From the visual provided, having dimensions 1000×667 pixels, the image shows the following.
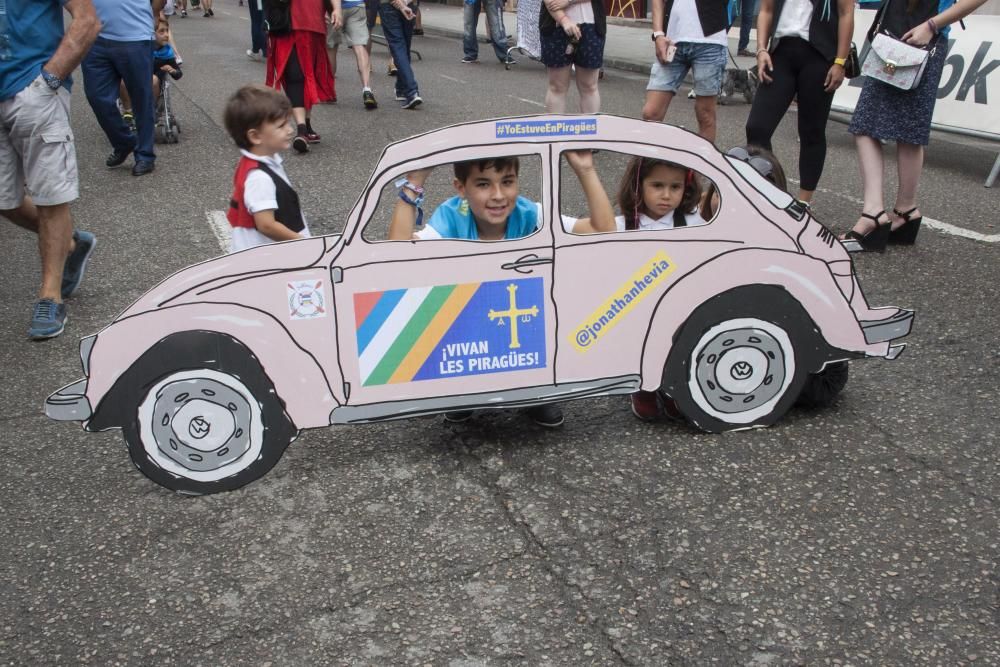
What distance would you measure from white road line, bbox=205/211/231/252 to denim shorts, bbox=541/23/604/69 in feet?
8.58

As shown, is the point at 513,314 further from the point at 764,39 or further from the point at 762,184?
the point at 764,39

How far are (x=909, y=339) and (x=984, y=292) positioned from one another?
0.92 m

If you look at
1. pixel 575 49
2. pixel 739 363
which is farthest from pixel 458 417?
pixel 575 49

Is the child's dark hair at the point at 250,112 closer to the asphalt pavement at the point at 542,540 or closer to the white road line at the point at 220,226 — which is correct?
the asphalt pavement at the point at 542,540

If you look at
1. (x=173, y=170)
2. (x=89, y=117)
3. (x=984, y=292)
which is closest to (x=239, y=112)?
(x=984, y=292)

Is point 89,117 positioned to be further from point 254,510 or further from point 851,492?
point 851,492

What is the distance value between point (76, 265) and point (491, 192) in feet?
A: 9.68

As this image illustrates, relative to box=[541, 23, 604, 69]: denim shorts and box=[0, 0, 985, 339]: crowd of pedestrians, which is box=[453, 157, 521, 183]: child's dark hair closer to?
box=[0, 0, 985, 339]: crowd of pedestrians

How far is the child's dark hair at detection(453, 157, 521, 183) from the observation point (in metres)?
3.18

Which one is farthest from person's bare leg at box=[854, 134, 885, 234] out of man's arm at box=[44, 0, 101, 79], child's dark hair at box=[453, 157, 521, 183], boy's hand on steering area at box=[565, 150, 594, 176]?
man's arm at box=[44, 0, 101, 79]

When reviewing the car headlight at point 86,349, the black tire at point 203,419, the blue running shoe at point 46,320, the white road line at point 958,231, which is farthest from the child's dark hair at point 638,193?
the white road line at point 958,231

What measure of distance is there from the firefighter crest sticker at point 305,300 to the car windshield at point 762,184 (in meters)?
1.50

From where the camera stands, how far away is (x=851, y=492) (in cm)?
304

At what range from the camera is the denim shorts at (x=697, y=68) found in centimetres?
604
